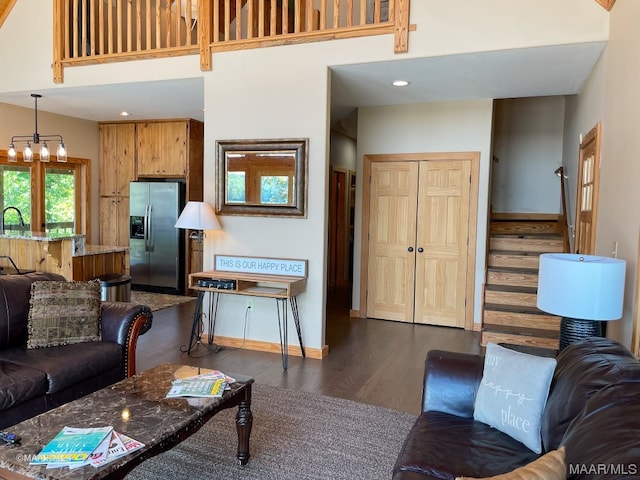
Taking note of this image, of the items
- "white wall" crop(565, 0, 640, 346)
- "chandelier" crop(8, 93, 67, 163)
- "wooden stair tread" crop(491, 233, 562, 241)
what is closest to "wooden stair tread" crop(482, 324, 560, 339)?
"white wall" crop(565, 0, 640, 346)

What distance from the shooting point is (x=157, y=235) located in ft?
22.5

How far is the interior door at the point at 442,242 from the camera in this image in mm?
5352

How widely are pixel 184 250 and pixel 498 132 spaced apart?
509 cm

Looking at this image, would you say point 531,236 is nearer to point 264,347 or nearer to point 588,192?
point 588,192

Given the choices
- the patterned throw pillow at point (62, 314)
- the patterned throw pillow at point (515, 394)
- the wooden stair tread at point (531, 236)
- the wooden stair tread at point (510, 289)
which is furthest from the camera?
the wooden stair tread at point (531, 236)

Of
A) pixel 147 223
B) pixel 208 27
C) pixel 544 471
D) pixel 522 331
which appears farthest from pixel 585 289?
pixel 147 223

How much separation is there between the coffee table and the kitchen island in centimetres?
277

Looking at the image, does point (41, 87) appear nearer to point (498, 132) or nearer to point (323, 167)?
point (323, 167)

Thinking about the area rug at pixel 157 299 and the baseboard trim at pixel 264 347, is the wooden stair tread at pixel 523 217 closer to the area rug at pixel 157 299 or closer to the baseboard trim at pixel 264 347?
the baseboard trim at pixel 264 347

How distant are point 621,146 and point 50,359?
3660 millimetres

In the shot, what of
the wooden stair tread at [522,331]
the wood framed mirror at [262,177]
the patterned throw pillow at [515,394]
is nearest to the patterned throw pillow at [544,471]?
the patterned throw pillow at [515,394]

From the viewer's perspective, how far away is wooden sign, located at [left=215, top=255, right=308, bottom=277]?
428 cm

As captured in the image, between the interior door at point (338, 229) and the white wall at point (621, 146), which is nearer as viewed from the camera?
the white wall at point (621, 146)

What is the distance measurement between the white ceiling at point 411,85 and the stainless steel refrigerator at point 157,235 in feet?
3.71
